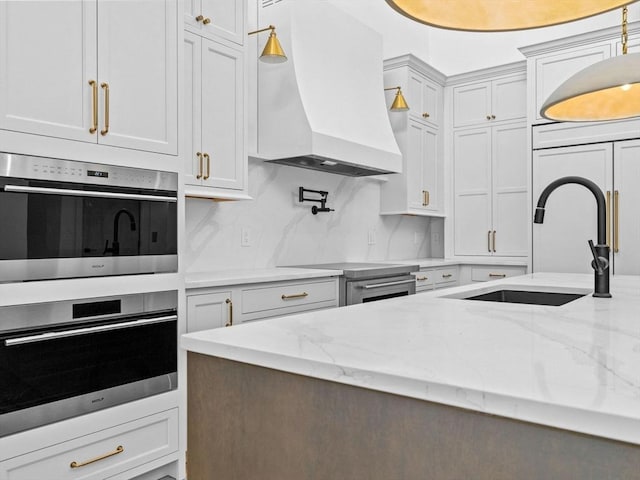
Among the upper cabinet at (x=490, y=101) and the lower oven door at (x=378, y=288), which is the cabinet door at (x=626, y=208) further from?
the lower oven door at (x=378, y=288)

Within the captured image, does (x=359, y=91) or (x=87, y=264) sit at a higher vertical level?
(x=359, y=91)

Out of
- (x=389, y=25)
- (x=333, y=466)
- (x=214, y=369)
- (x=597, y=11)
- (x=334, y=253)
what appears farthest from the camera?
(x=389, y=25)

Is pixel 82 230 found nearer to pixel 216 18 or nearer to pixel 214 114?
pixel 214 114

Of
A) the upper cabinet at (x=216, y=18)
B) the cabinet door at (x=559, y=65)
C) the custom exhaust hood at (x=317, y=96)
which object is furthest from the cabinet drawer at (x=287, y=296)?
the cabinet door at (x=559, y=65)


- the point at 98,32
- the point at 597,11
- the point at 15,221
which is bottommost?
the point at 15,221

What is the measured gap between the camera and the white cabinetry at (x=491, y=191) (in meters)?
4.86

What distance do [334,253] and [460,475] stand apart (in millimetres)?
3600

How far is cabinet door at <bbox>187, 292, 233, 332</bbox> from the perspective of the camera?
96.3 inches

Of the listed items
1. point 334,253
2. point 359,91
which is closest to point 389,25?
point 359,91

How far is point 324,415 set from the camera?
89 centimetres

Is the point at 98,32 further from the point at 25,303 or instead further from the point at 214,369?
the point at 214,369

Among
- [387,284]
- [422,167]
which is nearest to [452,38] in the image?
[422,167]

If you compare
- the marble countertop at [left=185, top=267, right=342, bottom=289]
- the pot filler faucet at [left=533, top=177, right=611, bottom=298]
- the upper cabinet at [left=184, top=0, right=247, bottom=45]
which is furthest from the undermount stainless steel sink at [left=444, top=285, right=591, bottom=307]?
the upper cabinet at [left=184, top=0, right=247, bottom=45]

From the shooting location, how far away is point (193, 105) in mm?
2750
